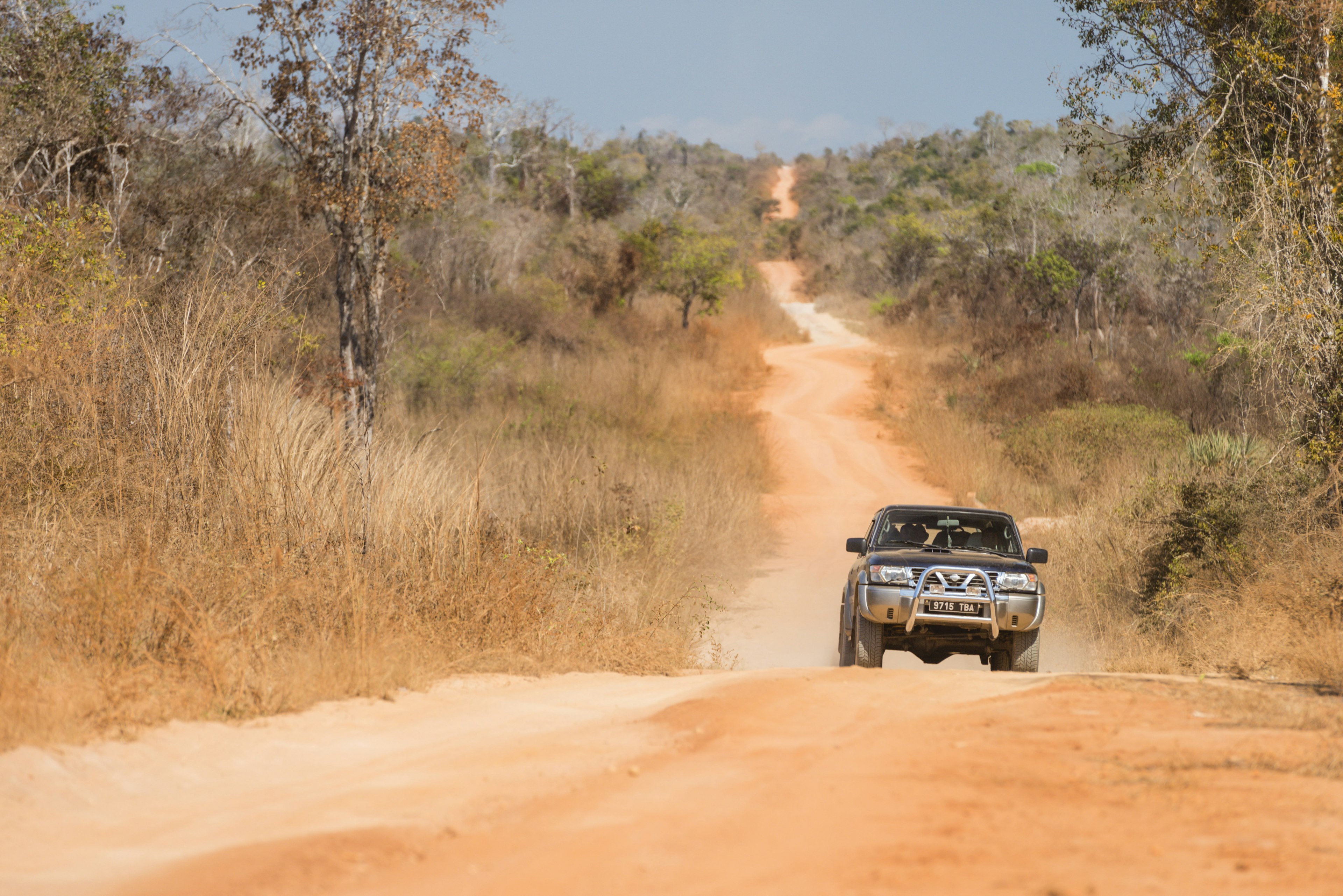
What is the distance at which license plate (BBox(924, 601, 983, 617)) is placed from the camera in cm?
873

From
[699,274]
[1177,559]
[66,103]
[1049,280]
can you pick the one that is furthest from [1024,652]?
[699,274]

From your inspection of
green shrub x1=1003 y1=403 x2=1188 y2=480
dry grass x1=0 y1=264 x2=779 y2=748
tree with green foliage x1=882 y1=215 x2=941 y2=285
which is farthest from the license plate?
tree with green foliage x1=882 y1=215 x2=941 y2=285

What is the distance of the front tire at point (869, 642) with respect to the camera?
905cm

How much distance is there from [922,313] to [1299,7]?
97.7 feet

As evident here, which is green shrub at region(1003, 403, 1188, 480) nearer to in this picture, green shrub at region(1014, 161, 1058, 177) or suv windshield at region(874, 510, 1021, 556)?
suv windshield at region(874, 510, 1021, 556)

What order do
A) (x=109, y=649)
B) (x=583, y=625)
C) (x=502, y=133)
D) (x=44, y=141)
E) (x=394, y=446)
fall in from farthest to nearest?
(x=502, y=133)
(x=44, y=141)
(x=394, y=446)
(x=583, y=625)
(x=109, y=649)

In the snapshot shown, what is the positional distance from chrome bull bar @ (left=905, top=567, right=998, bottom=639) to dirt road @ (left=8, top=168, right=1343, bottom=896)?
1.41m

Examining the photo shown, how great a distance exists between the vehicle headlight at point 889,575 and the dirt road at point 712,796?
157cm

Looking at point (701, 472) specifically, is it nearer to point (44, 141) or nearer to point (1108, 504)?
point (1108, 504)

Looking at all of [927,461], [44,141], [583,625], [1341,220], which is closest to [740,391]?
[927,461]

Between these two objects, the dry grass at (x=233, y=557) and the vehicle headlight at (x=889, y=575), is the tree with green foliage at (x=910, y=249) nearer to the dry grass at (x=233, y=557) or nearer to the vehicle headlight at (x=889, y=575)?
the dry grass at (x=233, y=557)

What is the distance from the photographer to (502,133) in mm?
22328

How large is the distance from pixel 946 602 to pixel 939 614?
0.37ft

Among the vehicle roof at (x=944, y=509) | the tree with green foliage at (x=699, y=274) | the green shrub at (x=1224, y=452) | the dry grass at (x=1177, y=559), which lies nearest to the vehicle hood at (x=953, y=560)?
the vehicle roof at (x=944, y=509)
